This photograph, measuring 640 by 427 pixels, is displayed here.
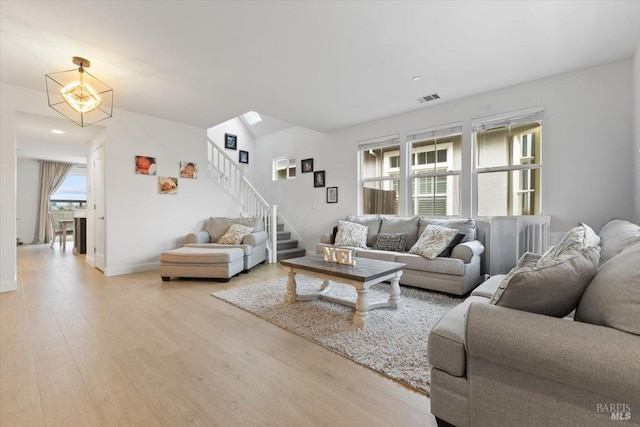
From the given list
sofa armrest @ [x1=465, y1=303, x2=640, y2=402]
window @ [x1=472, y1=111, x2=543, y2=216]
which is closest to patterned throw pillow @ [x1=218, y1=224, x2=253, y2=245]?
window @ [x1=472, y1=111, x2=543, y2=216]

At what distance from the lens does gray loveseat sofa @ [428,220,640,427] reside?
0.91 m

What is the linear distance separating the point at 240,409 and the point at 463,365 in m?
1.12

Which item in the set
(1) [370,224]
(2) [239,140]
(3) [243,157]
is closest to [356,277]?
(1) [370,224]

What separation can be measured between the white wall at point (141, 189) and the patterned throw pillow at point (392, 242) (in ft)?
11.2

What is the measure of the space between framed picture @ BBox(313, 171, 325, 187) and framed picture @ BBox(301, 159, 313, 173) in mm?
185

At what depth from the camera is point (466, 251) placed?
3305mm

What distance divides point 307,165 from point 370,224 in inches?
87.3

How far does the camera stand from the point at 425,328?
2385 millimetres

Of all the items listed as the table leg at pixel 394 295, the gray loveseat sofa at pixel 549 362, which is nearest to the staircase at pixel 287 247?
the table leg at pixel 394 295

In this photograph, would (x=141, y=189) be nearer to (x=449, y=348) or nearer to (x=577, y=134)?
(x=449, y=348)

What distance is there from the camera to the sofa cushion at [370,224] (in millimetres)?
4641

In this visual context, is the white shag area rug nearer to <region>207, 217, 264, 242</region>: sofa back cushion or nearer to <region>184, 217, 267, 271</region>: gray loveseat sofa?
<region>184, 217, 267, 271</region>: gray loveseat sofa

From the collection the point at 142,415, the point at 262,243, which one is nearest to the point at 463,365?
the point at 142,415

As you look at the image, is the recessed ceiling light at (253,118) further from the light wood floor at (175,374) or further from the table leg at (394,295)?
the table leg at (394,295)
